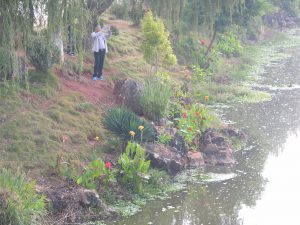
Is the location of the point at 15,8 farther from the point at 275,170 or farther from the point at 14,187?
the point at 275,170

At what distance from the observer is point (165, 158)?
44.7 ft

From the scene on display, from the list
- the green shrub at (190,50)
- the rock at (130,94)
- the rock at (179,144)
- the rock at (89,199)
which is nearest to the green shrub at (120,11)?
the green shrub at (190,50)

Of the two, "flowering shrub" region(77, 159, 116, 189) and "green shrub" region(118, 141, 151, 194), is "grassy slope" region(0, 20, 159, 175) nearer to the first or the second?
"flowering shrub" region(77, 159, 116, 189)

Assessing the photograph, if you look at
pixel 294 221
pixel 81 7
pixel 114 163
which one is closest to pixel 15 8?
pixel 81 7

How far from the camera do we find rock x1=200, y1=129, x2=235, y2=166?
14781 millimetres

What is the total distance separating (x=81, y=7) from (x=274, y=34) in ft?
113

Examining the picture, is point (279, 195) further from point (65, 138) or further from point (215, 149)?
point (65, 138)

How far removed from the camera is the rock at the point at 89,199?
10969mm

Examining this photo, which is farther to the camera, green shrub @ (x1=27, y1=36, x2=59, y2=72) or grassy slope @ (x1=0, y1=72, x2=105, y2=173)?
green shrub @ (x1=27, y1=36, x2=59, y2=72)

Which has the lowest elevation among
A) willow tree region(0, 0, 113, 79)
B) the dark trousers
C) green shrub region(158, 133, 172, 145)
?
green shrub region(158, 133, 172, 145)

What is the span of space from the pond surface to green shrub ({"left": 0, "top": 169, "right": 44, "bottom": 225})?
5.95 ft

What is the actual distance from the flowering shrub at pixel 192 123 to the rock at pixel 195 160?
0.37 meters

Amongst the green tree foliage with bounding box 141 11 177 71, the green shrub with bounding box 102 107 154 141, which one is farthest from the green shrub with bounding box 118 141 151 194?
the green tree foliage with bounding box 141 11 177 71

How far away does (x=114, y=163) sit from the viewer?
12938mm
